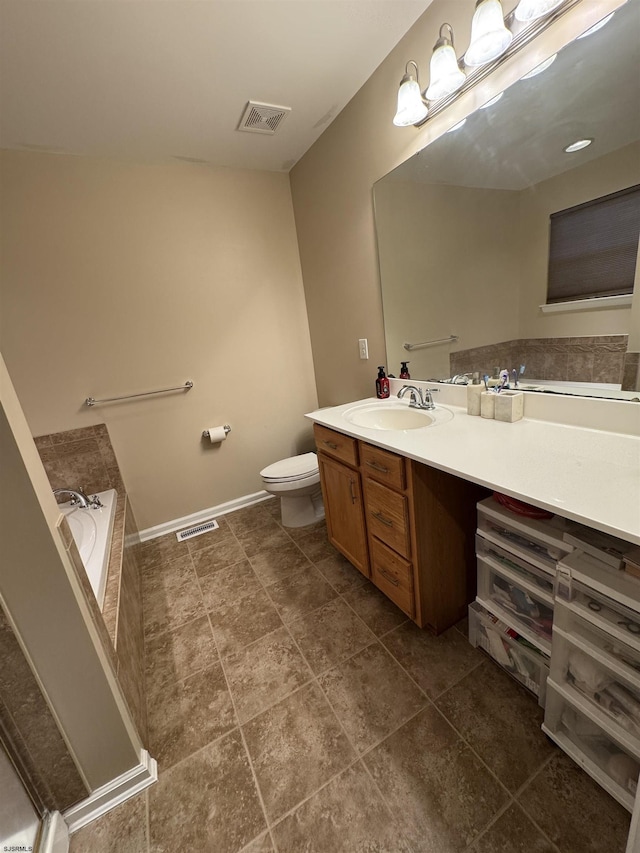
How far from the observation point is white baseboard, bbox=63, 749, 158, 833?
0.96 m

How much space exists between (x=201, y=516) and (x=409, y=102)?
2.60 m

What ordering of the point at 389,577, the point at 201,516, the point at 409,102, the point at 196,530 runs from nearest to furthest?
1. the point at 409,102
2. the point at 389,577
3. the point at 196,530
4. the point at 201,516

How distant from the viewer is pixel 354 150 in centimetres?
178

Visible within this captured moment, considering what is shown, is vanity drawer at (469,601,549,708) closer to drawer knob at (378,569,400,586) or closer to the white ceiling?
drawer knob at (378,569,400,586)

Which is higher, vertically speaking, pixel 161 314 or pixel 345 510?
pixel 161 314

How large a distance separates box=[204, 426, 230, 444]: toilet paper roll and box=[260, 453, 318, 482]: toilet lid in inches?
17.6

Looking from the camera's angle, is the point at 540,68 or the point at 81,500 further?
the point at 81,500

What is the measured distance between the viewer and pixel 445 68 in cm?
118

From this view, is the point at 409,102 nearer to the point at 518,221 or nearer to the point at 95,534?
the point at 518,221

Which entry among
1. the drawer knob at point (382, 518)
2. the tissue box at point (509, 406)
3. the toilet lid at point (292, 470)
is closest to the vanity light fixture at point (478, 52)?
the tissue box at point (509, 406)

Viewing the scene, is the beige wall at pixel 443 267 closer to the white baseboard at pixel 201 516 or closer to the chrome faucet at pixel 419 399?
the chrome faucet at pixel 419 399

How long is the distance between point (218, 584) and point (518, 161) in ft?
7.51

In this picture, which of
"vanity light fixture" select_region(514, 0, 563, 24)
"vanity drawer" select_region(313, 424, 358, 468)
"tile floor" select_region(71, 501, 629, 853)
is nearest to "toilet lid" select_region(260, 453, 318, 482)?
"vanity drawer" select_region(313, 424, 358, 468)

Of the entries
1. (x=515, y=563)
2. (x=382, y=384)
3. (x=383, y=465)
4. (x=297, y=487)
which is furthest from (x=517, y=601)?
(x=297, y=487)
